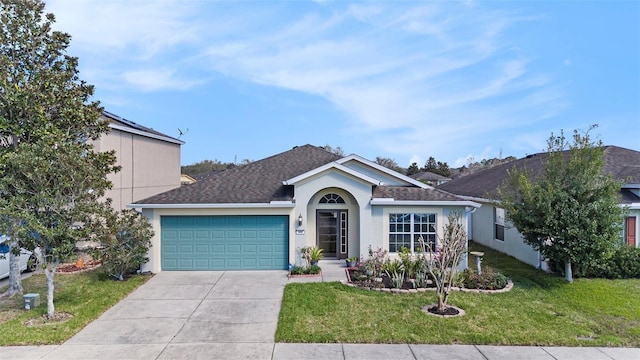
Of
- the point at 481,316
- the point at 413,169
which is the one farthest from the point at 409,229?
the point at 413,169

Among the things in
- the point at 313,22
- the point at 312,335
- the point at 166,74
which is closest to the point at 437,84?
the point at 313,22

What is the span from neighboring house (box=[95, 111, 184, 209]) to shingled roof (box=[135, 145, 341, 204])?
4576 mm

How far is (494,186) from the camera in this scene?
19.5 meters

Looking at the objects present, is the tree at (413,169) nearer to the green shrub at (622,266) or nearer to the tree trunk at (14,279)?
the green shrub at (622,266)

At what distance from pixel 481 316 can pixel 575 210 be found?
4.94 m

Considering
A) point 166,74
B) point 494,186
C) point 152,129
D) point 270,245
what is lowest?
point 270,245

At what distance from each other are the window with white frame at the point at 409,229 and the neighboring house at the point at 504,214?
2516 mm

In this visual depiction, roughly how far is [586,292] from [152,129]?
24445mm

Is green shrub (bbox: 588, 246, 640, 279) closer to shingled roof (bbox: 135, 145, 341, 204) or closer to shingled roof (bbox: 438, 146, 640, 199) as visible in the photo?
A: shingled roof (bbox: 438, 146, 640, 199)

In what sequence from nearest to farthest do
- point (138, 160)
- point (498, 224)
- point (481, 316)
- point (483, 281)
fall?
point (481, 316) < point (483, 281) < point (498, 224) < point (138, 160)

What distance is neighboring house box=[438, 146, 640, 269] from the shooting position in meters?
13.6

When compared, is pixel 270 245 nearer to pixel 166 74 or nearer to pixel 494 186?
pixel 166 74

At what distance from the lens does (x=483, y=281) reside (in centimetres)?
1166

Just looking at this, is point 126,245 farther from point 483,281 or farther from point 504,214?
point 504,214
